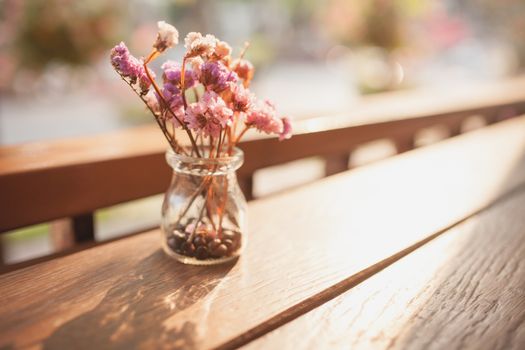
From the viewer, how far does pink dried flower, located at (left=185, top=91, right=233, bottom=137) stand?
64 cm

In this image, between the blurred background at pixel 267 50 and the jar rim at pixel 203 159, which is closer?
the jar rim at pixel 203 159

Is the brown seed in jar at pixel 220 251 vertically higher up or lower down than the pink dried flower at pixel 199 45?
lower down

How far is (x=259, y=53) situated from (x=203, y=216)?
7612mm

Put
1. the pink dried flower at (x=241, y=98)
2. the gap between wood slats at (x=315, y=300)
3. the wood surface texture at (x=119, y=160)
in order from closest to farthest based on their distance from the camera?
the gap between wood slats at (x=315, y=300), the pink dried flower at (x=241, y=98), the wood surface texture at (x=119, y=160)

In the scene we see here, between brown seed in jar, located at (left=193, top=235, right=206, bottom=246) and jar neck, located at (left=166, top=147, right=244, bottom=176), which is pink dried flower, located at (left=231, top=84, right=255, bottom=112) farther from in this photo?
brown seed in jar, located at (left=193, top=235, right=206, bottom=246)

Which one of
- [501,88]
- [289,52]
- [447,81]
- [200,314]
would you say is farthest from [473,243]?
[289,52]

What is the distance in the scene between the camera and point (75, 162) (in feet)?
2.92

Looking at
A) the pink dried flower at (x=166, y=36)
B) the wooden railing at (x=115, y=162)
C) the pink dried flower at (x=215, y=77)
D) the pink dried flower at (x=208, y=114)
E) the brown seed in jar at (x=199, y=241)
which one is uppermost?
the pink dried flower at (x=166, y=36)

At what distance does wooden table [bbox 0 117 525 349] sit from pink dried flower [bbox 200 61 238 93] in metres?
0.27

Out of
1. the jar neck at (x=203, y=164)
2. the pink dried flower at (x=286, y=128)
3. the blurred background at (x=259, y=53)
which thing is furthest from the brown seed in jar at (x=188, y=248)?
the blurred background at (x=259, y=53)

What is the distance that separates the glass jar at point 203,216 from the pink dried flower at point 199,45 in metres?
0.16

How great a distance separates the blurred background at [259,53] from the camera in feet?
11.8

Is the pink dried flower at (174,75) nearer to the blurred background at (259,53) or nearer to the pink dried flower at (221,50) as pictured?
the pink dried flower at (221,50)

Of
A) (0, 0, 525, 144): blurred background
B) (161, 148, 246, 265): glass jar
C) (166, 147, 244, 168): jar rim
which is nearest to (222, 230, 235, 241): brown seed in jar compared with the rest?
(161, 148, 246, 265): glass jar
